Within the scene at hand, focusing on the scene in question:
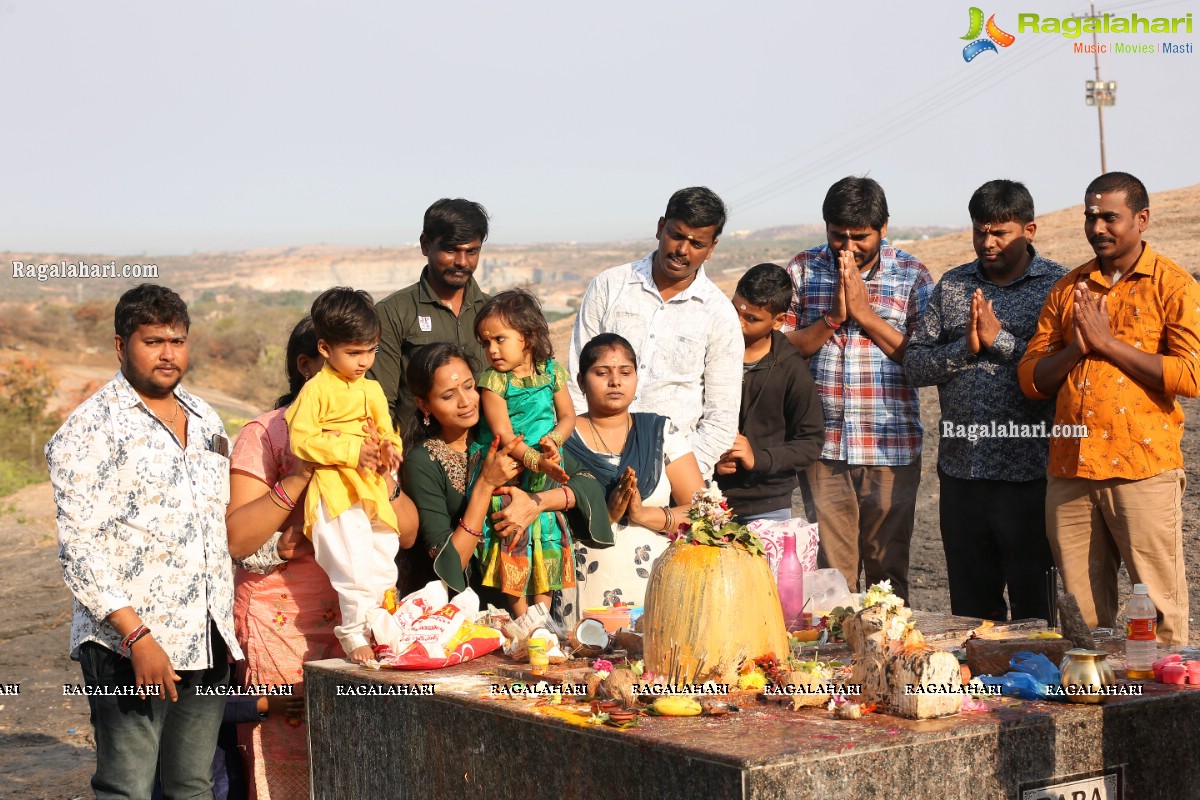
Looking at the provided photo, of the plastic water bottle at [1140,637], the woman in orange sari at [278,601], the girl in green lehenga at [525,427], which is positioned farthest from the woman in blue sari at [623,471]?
the plastic water bottle at [1140,637]

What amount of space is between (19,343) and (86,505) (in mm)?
36383

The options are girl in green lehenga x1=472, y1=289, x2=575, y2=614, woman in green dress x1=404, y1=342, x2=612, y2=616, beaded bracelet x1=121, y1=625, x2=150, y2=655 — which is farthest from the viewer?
girl in green lehenga x1=472, y1=289, x2=575, y2=614

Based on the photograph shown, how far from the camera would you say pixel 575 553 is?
5.55 meters

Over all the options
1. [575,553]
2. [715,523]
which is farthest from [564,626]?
[715,523]

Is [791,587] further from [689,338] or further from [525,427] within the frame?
[689,338]

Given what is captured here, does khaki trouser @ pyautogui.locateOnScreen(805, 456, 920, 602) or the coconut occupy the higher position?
khaki trouser @ pyautogui.locateOnScreen(805, 456, 920, 602)

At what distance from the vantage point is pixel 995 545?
625cm

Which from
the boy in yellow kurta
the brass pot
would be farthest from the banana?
the boy in yellow kurta

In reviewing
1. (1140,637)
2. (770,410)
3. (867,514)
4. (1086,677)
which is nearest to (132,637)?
(1086,677)

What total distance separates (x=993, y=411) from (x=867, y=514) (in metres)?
0.93

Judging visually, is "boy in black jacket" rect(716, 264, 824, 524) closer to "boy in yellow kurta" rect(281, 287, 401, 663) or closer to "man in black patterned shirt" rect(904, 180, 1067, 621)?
"man in black patterned shirt" rect(904, 180, 1067, 621)

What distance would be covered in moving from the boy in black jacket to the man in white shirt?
0.93 ft

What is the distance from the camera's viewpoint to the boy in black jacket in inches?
253

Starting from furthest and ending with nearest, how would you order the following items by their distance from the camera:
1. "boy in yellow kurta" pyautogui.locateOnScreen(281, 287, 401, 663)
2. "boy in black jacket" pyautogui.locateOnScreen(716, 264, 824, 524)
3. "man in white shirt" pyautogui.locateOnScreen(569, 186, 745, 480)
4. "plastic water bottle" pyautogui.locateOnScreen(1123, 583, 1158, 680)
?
"boy in black jacket" pyautogui.locateOnScreen(716, 264, 824, 524), "man in white shirt" pyautogui.locateOnScreen(569, 186, 745, 480), "boy in yellow kurta" pyautogui.locateOnScreen(281, 287, 401, 663), "plastic water bottle" pyautogui.locateOnScreen(1123, 583, 1158, 680)
